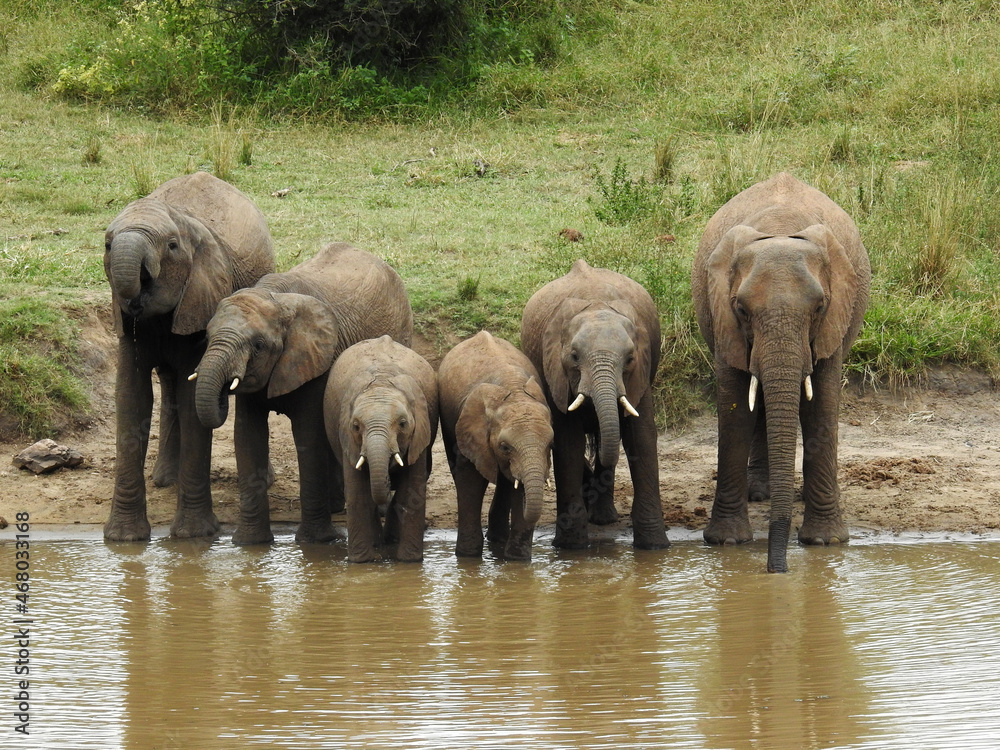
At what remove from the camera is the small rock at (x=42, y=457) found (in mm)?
8758

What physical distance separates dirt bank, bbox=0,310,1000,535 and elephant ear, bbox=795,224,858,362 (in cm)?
122

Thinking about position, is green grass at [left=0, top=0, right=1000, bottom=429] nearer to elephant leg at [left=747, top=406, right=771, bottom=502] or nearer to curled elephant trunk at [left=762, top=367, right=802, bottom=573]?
elephant leg at [left=747, top=406, right=771, bottom=502]

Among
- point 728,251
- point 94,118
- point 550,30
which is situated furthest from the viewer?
point 550,30

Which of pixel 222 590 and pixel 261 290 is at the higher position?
pixel 261 290

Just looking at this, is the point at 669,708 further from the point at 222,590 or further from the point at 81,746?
the point at 222,590

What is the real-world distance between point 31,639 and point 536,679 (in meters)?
2.20

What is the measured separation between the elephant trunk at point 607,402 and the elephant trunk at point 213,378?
1.84 metres

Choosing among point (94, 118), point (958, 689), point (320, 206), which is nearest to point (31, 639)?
point (958, 689)

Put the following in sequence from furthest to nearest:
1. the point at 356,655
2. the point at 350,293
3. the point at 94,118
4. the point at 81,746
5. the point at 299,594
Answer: the point at 94,118
the point at 350,293
the point at 299,594
the point at 356,655
the point at 81,746

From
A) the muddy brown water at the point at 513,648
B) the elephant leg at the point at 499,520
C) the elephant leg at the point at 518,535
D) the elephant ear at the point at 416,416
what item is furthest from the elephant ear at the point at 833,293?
the elephant ear at the point at 416,416

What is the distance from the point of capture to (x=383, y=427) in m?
7.22

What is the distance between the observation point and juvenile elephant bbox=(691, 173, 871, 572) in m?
7.17

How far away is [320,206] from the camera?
12.3m

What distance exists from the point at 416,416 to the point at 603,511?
4.71ft
